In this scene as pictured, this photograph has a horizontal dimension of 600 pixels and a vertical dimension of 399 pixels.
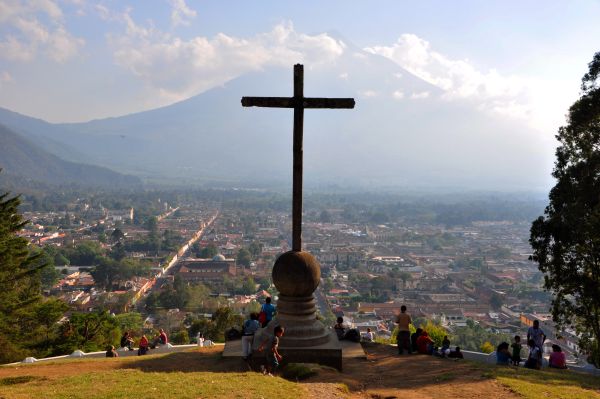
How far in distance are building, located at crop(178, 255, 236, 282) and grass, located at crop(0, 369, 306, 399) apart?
42.5 meters

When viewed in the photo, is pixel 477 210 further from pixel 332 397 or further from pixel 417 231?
pixel 332 397

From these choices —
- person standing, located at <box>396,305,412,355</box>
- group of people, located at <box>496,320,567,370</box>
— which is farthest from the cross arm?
group of people, located at <box>496,320,567,370</box>

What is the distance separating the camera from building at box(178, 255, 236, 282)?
4994cm

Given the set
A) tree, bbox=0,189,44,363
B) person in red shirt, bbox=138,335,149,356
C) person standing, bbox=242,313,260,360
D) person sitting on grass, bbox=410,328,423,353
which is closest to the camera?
person standing, bbox=242,313,260,360

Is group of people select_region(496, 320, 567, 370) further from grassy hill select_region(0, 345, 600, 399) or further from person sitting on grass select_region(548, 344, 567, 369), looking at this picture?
grassy hill select_region(0, 345, 600, 399)

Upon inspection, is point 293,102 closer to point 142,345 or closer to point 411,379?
point 411,379

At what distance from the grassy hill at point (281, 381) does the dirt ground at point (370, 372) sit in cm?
1

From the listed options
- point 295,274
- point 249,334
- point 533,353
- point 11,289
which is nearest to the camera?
point 295,274

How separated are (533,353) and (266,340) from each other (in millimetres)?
4711

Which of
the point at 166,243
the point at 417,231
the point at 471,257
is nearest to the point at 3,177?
the point at 166,243

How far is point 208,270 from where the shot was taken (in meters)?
52.7

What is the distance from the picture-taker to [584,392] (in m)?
7.10

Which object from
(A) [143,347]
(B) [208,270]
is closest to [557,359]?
(A) [143,347]

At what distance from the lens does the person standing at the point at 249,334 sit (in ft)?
27.4
